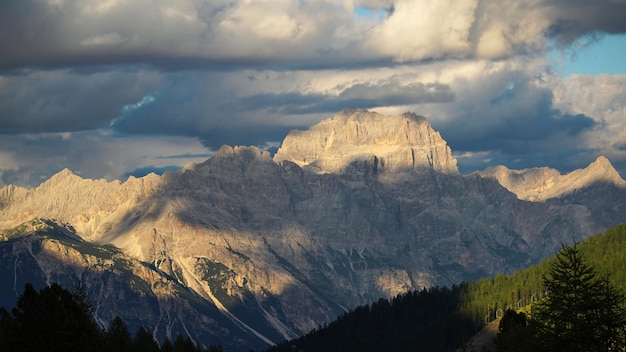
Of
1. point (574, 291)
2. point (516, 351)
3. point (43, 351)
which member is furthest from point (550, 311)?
point (43, 351)

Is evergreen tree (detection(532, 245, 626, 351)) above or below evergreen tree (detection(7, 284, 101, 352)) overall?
above

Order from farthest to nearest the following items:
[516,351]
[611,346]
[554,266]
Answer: [516,351] → [554,266] → [611,346]

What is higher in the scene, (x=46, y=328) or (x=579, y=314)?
(x=579, y=314)

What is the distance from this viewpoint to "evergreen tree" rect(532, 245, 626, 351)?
88.7m

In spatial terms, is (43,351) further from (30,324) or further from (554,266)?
(554,266)

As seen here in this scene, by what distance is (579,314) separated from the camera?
3588 inches

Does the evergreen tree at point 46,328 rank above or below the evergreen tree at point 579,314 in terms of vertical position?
below

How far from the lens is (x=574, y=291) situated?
300 feet

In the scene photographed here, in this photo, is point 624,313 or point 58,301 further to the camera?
point 58,301

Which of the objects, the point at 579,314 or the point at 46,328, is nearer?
the point at 579,314

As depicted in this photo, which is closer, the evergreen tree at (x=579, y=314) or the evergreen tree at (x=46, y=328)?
the evergreen tree at (x=579, y=314)

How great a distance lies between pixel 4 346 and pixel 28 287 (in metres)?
9.35

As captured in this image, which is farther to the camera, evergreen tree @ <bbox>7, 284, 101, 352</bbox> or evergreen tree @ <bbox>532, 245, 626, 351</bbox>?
evergreen tree @ <bbox>7, 284, 101, 352</bbox>

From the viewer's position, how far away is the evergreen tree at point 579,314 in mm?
88688
